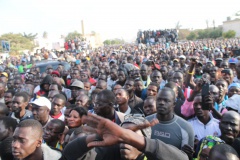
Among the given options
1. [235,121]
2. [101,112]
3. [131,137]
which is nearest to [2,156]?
[101,112]

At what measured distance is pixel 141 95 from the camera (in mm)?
5867

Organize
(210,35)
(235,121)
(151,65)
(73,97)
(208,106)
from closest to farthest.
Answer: (235,121) → (208,106) → (73,97) → (151,65) → (210,35)

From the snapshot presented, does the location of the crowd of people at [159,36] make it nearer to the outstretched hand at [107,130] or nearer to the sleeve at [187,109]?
the sleeve at [187,109]

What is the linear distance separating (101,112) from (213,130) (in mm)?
1469

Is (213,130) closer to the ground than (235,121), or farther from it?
closer to the ground

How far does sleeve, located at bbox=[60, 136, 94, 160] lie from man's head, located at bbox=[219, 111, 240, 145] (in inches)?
70.6

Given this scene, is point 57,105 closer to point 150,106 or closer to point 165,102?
point 150,106

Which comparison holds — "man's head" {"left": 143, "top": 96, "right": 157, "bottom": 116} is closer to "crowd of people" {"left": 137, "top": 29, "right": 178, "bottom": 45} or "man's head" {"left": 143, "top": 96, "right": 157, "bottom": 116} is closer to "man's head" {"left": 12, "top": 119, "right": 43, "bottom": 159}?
"man's head" {"left": 12, "top": 119, "right": 43, "bottom": 159}

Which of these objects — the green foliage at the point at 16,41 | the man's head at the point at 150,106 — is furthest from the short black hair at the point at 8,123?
the green foliage at the point at 16,41

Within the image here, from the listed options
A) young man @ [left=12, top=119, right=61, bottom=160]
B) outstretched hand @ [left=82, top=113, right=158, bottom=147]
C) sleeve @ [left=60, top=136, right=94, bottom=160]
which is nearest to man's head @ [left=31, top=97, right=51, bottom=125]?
young man @ [left=12, top=119, right=61, bottom=160]

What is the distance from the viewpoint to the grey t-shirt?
3.05m

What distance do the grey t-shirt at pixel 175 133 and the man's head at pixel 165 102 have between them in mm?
140

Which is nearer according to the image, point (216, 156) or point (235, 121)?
point (216, 156)

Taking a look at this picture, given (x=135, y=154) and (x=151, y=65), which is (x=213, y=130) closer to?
(x=135, y=154)
